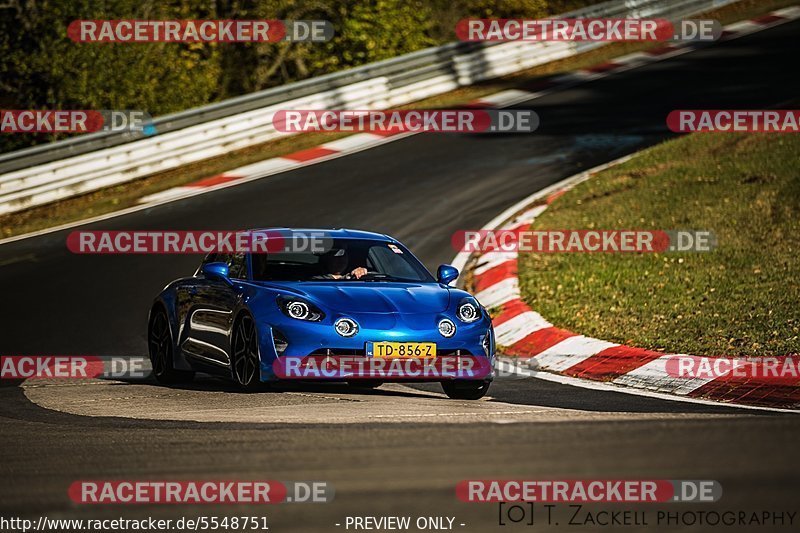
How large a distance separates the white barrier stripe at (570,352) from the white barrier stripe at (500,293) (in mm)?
2013

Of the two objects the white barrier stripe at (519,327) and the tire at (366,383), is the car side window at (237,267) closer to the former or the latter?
the tire at (366,383)

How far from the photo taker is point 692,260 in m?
13.5

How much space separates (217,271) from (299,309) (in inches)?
49.1

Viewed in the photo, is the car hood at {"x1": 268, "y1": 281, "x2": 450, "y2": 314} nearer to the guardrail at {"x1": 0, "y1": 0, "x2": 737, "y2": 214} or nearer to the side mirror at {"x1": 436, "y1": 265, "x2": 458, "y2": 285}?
the side mirror at {"x1": 436, "y1": 265, "x2": 458, "y2": 285}

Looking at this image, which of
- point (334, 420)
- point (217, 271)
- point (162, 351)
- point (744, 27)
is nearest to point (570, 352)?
point (217, 271)

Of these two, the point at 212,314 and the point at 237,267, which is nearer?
the point at 212,314

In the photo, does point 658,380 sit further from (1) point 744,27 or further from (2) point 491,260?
(1) point 744,27

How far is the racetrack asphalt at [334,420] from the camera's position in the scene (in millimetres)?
5125

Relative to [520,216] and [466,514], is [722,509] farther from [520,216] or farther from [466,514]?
[520,216]

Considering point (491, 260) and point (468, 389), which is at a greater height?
point (491, 260)

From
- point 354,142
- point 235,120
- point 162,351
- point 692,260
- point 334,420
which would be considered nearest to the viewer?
point 334,420

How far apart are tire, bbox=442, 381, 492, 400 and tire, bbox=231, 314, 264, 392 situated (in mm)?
1412

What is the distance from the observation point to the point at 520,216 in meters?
17.1

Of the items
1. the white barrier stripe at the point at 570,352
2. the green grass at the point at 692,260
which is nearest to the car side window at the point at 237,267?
the white barrier stripe at the point at 570,352
